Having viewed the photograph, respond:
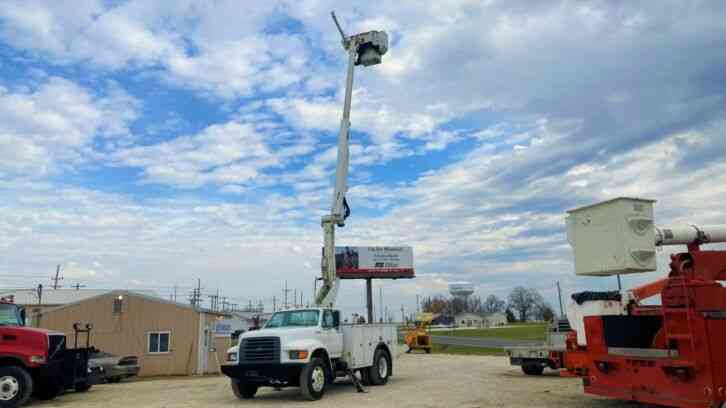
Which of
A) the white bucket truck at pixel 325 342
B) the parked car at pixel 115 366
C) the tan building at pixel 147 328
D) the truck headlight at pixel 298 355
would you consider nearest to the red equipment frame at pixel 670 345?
the truck headlight at pixel 298 355

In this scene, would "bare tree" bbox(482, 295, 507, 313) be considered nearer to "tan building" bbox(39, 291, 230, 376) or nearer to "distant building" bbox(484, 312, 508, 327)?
"distant building" bbox(484, 312, 508, 327)

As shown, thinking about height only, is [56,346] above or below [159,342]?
above

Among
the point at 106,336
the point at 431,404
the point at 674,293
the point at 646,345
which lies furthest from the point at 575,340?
the point at 106,336

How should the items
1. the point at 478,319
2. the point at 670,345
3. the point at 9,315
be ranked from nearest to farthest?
1. the point at 670,345
2. the point at 9,315
3. the point at 478,319

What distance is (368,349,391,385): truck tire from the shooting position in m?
16.5

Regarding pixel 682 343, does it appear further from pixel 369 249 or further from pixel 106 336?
pixel 369 249

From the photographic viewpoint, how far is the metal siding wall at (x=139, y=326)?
26.5 meters

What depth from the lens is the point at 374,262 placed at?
186ft

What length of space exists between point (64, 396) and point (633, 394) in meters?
14.6

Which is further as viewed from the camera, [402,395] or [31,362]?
[402,395]

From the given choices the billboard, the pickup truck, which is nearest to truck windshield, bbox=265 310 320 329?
the pickup truck

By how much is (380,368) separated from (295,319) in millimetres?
3335

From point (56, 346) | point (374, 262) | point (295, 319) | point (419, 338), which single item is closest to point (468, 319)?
point (374, 262)

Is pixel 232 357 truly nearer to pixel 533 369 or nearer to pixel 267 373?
pixel 267 373
